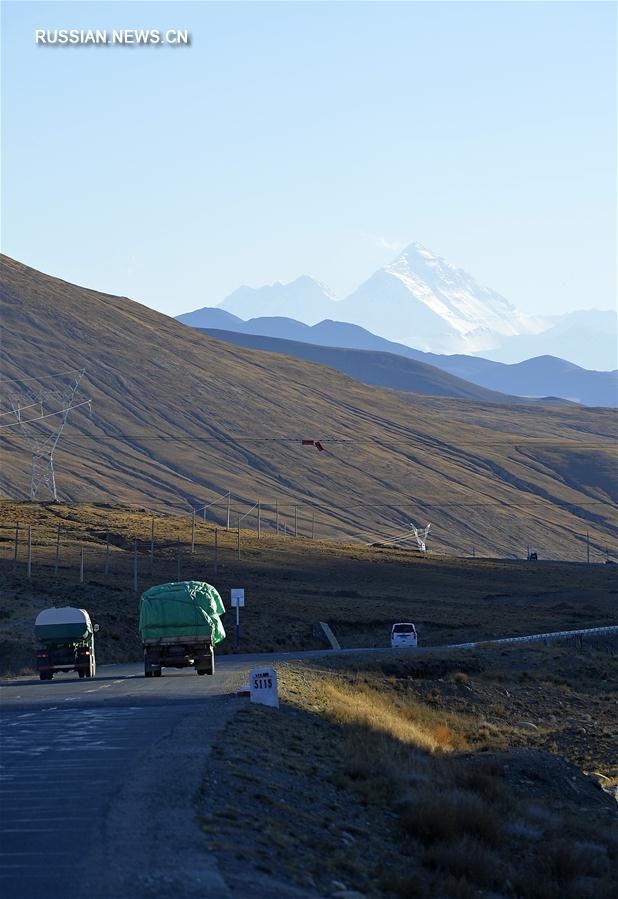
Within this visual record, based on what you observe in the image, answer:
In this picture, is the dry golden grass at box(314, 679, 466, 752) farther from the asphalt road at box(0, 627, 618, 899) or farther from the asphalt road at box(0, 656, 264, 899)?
the asphalt road at box(0, 656, 264, 899)

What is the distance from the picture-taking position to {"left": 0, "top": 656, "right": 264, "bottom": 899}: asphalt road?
1259cm

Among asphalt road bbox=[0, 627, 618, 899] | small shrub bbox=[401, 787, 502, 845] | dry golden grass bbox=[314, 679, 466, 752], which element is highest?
asphalt road bbox=[0, 627, 618, 899]

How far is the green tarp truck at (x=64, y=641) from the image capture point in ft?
140

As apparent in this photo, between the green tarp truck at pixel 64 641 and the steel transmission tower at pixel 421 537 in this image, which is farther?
the steel transmission tower at pixel 421 537

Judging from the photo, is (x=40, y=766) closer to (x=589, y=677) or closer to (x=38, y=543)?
(x=589, y=677)

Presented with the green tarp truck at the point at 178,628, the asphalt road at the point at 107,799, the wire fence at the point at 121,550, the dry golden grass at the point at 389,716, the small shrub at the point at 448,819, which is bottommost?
the dry golden grass at the point at 389,716

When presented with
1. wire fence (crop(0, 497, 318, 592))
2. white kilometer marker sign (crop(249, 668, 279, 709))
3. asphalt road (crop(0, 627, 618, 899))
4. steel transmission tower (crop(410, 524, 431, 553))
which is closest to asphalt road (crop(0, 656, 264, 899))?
asphalt road (crop(0, 627, 618, 899))

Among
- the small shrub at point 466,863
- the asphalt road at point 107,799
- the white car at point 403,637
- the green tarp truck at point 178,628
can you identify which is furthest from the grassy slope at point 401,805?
the white car at point 403,637

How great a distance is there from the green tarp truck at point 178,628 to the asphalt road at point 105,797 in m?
10.2

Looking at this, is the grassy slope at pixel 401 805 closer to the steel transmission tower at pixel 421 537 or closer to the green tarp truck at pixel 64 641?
the green tarp truck at pixel 64 641

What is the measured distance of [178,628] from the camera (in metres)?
42.7

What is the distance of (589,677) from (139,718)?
32.0 meters

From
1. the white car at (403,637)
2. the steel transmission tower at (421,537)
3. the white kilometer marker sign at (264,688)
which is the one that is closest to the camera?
the white kilometer marker sign at (264,688)

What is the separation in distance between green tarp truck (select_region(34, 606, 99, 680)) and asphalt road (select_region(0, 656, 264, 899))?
34.8ft
